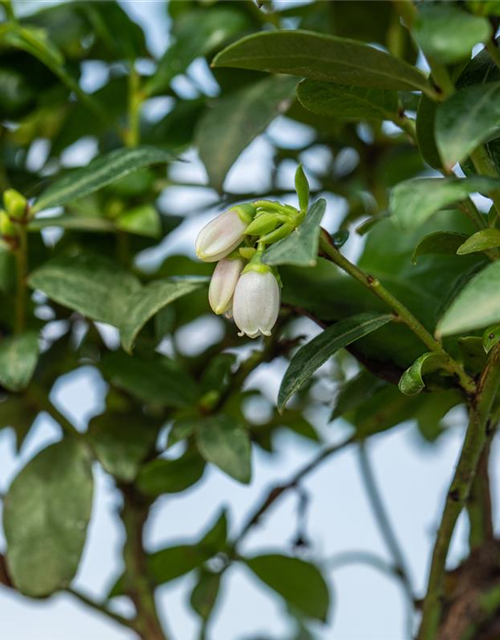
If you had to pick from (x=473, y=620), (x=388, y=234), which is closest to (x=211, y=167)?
(x=388, y=234)

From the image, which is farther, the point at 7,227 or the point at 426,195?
the point at 7,227

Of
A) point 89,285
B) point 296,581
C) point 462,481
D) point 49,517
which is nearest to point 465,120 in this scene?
point 462,481

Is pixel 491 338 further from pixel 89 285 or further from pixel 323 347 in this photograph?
pixel 89 285

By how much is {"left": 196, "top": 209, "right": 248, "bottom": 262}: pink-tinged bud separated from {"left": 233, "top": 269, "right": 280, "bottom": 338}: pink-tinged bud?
16 mm

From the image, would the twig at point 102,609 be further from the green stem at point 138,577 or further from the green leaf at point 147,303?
the green leaf at point 147,303

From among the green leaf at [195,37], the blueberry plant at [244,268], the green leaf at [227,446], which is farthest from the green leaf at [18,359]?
the green leaf at [195,37]

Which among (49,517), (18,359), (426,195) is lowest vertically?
(49,517)

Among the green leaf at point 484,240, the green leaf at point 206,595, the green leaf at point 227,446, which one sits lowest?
the green leaf at point 206,595

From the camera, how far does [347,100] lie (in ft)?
1.35

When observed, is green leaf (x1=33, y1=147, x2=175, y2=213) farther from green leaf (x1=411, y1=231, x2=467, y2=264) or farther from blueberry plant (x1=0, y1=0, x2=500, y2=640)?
green leaf (x1=411, y1=231, x2=467, y2=264)

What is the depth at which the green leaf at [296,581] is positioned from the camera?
0.74 meters

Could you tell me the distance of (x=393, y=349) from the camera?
18.4 inches

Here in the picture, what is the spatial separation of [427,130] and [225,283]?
0.36ft

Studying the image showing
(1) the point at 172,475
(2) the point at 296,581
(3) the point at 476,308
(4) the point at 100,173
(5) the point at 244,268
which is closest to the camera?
(3) the point at 476,308
